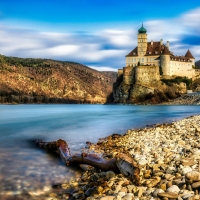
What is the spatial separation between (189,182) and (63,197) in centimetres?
305

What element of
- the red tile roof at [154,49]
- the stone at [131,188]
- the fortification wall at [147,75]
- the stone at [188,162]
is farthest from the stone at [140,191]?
the red tile roof at [154,49]

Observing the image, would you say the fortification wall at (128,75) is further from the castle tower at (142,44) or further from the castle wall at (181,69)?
the castle wall at (181,69)

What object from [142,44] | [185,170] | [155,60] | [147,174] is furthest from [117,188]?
[142,44]

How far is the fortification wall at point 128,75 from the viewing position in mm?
84500

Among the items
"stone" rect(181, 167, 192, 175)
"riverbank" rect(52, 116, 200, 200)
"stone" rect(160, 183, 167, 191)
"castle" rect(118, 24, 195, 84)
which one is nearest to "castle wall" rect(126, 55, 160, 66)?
"castle" rect(118, 24, 195, 84)

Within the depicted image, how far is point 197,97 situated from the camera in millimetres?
73875

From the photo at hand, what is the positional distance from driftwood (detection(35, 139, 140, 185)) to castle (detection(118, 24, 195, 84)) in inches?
2884

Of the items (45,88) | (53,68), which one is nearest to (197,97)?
(45,88)

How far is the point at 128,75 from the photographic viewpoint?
85375 millimetres

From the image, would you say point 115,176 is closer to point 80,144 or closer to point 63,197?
point 63,197

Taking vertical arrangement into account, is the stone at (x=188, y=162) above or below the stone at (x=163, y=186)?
above

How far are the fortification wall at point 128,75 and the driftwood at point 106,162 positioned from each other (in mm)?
73094

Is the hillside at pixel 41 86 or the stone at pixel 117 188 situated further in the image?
the hillside at pixel 41 86

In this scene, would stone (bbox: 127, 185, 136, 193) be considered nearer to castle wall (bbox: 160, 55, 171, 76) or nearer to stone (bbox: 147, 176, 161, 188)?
stone (bbox: 147, 176, 161, 188)
